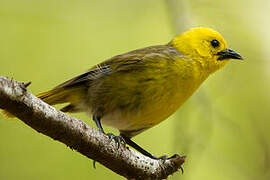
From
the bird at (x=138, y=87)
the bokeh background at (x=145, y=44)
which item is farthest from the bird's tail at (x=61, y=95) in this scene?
the bokeh background at (x=145, y=44)

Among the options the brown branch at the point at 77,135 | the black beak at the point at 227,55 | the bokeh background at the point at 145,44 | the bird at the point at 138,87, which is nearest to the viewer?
the brown branch at the point at 77,135

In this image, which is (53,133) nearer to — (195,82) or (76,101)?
(76,101)

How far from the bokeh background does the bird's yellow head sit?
0.17 metres

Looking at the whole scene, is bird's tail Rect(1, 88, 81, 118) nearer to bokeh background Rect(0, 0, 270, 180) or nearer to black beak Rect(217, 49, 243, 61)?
bokeh background Rect(0, 0, 270, 180)

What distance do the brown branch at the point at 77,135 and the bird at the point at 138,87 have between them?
70 centimetres

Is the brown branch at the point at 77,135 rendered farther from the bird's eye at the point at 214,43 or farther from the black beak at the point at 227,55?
the bird's eye at the point at 214,43

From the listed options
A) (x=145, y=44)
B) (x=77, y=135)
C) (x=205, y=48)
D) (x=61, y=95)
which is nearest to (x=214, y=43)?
(x=205, y=48)

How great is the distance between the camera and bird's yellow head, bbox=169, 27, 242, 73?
4840 millimetres

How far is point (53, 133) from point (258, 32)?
3957mm

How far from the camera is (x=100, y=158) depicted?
11.2 feet

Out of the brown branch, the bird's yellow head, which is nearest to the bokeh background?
the bird's yellow head

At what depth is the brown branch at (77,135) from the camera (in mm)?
2686

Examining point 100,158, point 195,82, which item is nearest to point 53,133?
point 100,158

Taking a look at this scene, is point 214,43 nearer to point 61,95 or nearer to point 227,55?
point 227,55
